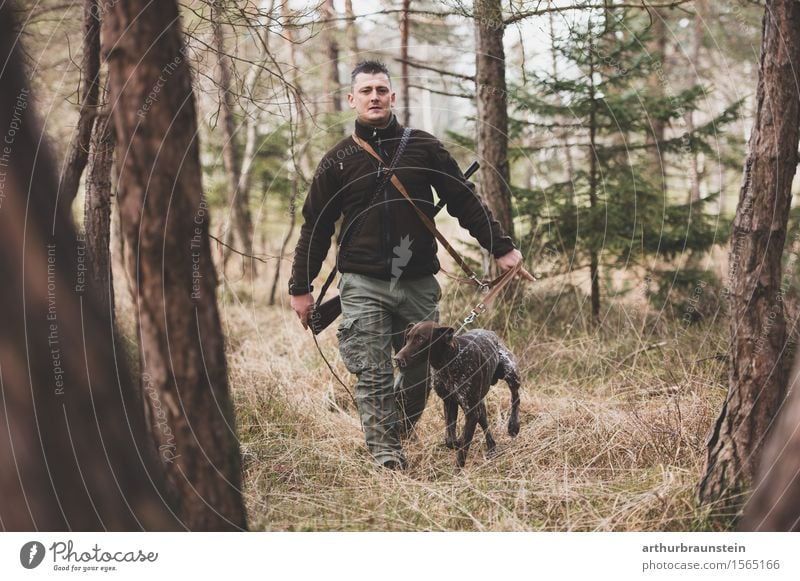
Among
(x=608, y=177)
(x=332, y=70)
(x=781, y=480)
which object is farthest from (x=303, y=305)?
(x=332, y=70)

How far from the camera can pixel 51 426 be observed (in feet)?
9.82

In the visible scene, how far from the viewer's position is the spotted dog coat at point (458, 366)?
4.01 m

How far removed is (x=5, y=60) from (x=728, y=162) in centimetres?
790

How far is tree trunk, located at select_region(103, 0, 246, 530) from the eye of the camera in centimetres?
272

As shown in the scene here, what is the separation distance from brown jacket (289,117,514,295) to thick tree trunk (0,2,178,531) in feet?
5.43

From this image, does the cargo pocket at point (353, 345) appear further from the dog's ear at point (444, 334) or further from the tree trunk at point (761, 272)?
the tree trunk at point (761, 272)

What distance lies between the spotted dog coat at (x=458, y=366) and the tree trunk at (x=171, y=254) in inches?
49.6

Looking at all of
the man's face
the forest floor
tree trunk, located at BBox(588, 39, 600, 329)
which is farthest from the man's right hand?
tree trunk, located at BBox(588, 39, 600, 329)

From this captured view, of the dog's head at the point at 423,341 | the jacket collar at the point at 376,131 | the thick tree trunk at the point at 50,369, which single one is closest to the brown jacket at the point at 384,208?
the jacket collar at the point at 376,131

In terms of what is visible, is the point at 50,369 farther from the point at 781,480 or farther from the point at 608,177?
the point at 608,177

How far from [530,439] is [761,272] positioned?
1771mm

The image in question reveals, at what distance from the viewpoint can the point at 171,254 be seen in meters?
2.81
